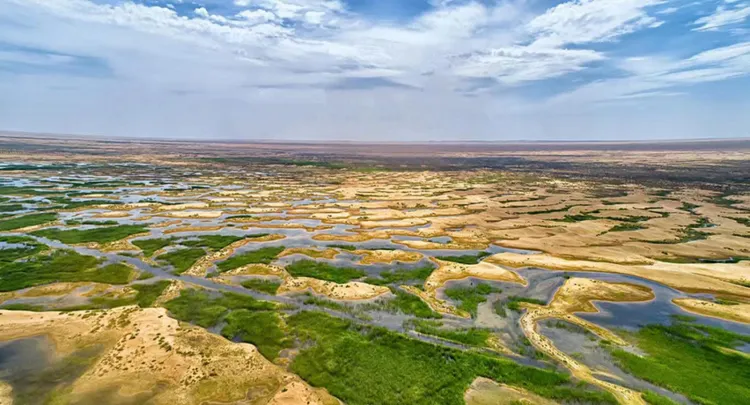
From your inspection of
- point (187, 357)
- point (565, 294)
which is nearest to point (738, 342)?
point (565, 294)

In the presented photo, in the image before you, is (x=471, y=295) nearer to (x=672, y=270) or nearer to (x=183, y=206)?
(x=672, y=270)

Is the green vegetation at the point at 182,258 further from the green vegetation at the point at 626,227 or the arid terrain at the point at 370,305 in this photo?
the green vegetation at the point at 626,227

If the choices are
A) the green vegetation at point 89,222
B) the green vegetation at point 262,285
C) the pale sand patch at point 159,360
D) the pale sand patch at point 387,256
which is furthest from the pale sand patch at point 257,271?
the green vegetation at point 89,222

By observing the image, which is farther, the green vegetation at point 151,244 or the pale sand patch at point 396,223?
the pale sand patch at point 396,223

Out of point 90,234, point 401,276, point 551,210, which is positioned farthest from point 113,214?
point 551,210

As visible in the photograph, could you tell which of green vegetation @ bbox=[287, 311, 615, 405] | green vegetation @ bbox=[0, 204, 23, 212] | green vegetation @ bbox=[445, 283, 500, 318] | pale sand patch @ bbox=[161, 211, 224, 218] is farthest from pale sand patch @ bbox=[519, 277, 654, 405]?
green vegetation @ bbox=[0, 204, 23, 212]

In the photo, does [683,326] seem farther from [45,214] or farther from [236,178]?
[236,178]
